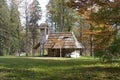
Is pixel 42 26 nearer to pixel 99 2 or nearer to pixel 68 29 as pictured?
pixel 68 29

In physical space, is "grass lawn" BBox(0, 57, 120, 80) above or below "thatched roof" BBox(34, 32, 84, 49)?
above


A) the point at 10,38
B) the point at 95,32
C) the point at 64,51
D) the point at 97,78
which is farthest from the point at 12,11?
the point at 97,78

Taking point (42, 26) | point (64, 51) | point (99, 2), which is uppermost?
point (99, 2)

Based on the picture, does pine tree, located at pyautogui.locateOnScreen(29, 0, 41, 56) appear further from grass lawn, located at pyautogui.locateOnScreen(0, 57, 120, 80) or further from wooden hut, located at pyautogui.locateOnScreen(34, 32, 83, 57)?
grass lawn, located at pyautogui.locateOnScreen(0, 57, 120, 80)

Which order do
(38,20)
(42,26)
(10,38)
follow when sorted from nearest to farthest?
(42,26) → (10,38) → (38,20)

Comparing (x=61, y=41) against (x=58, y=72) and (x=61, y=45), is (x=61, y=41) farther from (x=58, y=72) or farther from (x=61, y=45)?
(x=58, y=72)

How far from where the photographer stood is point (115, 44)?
16.7 meters

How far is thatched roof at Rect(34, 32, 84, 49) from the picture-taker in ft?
151

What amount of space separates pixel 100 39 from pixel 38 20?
195ft

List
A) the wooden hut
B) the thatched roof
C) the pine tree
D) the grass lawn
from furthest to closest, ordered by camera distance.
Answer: the pine tree, the thatched roof, the wooden hut, the grass lawn

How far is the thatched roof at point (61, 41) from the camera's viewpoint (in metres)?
46.2

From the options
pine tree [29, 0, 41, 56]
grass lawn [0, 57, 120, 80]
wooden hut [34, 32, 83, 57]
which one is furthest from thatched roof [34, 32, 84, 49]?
pine tree [29, 0, 41, 56]

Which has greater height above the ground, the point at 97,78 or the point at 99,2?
the point at 99,2

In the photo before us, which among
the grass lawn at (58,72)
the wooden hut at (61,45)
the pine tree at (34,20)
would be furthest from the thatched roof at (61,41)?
the pine tree at (34,20)
